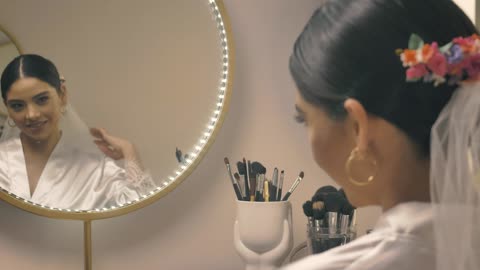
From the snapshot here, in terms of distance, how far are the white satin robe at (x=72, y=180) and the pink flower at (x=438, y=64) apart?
2.06ft

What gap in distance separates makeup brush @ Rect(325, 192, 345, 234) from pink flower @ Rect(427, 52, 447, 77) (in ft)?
1.44

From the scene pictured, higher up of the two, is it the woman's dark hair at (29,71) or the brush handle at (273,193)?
the woman's dark hair at (29,71)

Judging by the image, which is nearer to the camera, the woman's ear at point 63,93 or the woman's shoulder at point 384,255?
the woman's shoulder at point 384,255

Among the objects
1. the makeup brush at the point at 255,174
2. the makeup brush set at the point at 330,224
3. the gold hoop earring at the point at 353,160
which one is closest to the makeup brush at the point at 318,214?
the makeup brush set at the point at 330,224

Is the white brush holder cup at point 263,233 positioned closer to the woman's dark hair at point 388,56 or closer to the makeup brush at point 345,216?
the makeup brush at point 345,216

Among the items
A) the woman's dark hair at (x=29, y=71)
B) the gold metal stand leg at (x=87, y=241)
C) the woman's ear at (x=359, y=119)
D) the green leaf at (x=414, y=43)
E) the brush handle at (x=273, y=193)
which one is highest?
the woman's dark hair at (x=29, y=71)

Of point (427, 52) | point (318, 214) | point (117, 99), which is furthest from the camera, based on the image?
point (117, 99)

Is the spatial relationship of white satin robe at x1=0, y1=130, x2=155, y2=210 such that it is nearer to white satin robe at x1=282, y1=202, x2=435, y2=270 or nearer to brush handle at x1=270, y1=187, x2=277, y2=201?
brush handle at x1=270, y1=187, x2=277, y2=201

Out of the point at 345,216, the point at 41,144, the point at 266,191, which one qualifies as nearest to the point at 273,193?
the point at 266,191

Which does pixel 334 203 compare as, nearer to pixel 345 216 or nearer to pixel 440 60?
pixel 345 216

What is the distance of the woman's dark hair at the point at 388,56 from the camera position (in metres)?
0.58

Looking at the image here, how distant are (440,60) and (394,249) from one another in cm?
17

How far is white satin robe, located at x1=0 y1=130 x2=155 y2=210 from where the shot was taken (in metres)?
1.02

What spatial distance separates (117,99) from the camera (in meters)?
1.08
